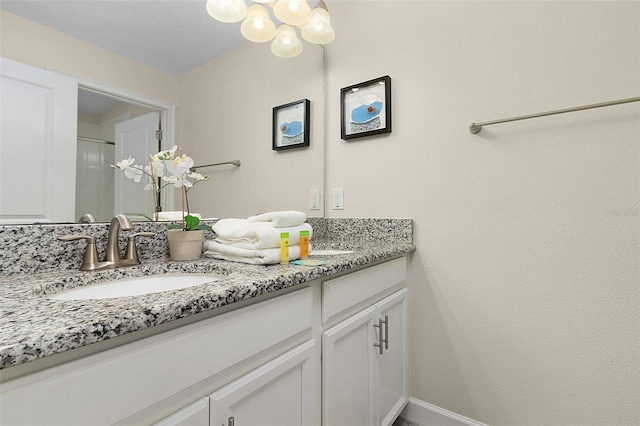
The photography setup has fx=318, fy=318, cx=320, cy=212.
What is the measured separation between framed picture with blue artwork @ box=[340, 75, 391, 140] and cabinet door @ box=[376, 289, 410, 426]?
810 millimetres

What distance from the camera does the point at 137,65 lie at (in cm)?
100

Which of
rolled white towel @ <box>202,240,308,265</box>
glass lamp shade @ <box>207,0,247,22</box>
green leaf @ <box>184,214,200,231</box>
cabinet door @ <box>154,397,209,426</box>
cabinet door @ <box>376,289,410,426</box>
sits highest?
glass lamp shade @ <box>207,0,247,22</box>

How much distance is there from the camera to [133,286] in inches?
33.8

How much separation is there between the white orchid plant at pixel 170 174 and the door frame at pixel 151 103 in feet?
0.08

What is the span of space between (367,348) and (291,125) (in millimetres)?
1119

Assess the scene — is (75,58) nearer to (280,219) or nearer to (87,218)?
(87,218)

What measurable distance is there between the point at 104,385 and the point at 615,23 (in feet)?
5.68

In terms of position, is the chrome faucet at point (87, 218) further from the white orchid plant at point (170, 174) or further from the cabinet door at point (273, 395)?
the cabinet door at point (273, 395)

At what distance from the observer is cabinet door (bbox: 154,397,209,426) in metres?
0.55

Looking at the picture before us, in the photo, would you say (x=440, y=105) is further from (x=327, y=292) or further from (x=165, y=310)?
(x=165, y=310)

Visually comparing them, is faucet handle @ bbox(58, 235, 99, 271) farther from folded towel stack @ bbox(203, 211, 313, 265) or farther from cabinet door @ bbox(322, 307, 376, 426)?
cabinet door @ bbox(322, 307, 376, 426)

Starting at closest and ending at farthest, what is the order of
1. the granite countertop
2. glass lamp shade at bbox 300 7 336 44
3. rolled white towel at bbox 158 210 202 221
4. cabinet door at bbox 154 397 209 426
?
the granite countertop < cabinet door at bbox 154 397 209 426 < rolled white towel at bbox 158 210 202 221 < glass lamp shade at bbox 300 7 336 44

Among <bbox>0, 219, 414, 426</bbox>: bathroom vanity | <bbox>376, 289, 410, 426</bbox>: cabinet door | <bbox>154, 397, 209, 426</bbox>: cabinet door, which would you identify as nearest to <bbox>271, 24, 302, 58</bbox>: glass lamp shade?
<bbox>0, 219, 414, 426</bbox>: bathroom vanity

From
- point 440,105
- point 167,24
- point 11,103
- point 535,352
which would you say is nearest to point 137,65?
point 167,24
